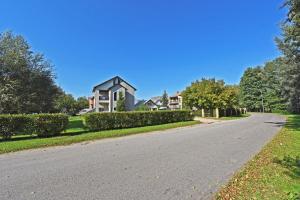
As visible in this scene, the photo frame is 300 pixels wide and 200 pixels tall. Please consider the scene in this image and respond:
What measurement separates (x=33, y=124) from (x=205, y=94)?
31.3 m

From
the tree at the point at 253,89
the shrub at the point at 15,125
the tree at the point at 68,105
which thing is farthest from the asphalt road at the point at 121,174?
the tree at the point at 253,89

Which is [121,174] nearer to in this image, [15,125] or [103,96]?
[15,125]

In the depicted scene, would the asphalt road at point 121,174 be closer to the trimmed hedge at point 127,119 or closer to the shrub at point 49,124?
the shrub at point 49,124

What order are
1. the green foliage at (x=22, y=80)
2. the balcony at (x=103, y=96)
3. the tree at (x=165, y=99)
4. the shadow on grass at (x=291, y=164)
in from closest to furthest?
1. the shadow on grass at (x=291, y=164)
2. the green foliage at (x=22, y=80)
3. the balcony at (x=103, y=96)
4. the tree at (x=165, y=99)

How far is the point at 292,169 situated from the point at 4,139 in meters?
14.2

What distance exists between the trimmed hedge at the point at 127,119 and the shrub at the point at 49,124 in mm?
2167

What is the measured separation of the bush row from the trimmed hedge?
2443 mm

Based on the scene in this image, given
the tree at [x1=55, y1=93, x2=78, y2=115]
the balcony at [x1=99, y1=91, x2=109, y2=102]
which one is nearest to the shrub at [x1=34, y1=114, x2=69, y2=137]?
the balcony at [x1=99, y1=91, x2=109, y2=102]

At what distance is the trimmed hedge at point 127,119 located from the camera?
60.4 feet

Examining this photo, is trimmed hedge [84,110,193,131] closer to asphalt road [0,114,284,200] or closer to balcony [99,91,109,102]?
asphalt road [0,114,284,200]

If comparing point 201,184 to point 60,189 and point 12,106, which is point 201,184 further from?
point 12,106

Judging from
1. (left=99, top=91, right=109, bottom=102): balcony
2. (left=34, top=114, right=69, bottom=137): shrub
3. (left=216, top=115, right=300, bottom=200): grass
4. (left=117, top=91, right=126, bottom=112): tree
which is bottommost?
(left=216, top=115, right=300, bottom=200): grass

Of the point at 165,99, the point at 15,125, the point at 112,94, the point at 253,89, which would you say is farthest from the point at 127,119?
the point at 165,99

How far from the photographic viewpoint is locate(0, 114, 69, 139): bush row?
1385 cm
